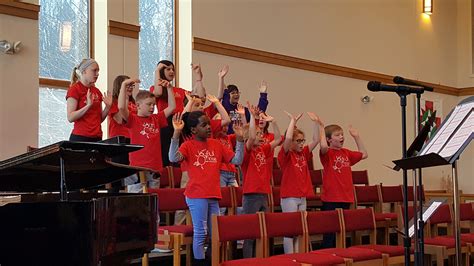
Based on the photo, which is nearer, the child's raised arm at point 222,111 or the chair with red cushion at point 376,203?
the child's raised arm at point 222,111

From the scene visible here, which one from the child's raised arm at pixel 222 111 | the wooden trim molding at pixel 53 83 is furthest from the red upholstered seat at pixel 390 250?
the wooden trim molding at pixel 53 83

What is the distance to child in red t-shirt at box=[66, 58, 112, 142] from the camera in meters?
5.71

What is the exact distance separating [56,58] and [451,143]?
17.4 feet

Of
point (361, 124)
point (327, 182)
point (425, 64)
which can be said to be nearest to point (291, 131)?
point (327, 182)

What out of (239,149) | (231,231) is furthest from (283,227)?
(239,149)

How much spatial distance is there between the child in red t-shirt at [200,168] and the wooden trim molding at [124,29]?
2762mm

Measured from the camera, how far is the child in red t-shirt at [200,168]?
4.93 metres

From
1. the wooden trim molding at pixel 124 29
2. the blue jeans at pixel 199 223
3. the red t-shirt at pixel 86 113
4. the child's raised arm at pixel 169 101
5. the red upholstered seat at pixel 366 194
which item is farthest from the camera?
the wooden trim molding at pixel 124 29

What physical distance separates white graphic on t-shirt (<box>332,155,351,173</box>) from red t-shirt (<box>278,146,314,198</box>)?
1.21 ft

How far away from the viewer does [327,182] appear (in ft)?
20.9

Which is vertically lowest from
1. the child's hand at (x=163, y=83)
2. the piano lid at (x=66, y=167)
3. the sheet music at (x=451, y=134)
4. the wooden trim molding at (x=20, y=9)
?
the piano lid at (x=66, y=167)

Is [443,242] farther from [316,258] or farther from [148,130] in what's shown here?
[148,130]

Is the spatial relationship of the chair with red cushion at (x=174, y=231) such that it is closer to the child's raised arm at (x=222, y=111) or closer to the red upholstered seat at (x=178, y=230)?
the red upholstered seat at (x=178, y=230)

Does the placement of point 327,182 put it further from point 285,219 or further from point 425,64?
point 425,64
